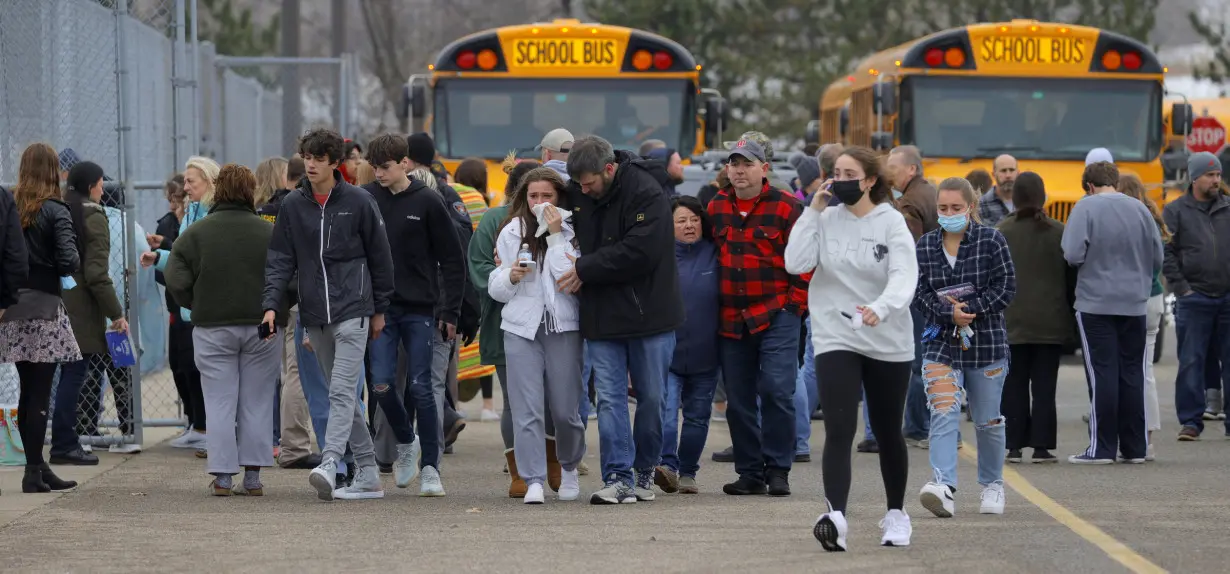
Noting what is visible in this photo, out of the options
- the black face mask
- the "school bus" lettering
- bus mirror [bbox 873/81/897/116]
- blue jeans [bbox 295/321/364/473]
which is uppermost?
the "school bus" lettering

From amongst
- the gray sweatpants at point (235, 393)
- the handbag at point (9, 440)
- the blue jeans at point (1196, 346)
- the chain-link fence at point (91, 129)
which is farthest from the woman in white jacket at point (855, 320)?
the blue jeans at point (1196, 346)

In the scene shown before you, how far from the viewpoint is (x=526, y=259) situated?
918 centimetres

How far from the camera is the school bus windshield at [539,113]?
1850 cm

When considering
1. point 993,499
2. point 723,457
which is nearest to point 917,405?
point 723,457

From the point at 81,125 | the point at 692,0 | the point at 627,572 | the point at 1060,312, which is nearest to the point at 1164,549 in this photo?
the point at 627,572

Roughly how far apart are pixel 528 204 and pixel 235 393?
1859 mm

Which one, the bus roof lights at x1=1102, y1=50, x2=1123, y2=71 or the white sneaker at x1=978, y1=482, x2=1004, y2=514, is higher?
the bus roof lights at x1=1102, y1=50, x2=1123, y2=71

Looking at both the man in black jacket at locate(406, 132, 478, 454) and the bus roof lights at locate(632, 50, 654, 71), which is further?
the bus roof lights at locate(632, 50, 654, 71)

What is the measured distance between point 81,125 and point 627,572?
6.72 metres

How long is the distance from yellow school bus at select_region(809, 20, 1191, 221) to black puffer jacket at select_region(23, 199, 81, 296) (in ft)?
32.1

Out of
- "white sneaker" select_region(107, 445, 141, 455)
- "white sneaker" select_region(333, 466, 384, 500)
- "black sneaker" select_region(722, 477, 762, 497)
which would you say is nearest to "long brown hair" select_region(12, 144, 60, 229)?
"white sneaker" select_region(107, 445, 141, 455)

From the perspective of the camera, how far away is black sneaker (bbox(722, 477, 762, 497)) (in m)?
9.84

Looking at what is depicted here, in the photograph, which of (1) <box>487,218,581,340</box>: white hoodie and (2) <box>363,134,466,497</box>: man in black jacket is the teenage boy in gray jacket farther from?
(2) <box>363,134,466,497</box>: man in black jacket

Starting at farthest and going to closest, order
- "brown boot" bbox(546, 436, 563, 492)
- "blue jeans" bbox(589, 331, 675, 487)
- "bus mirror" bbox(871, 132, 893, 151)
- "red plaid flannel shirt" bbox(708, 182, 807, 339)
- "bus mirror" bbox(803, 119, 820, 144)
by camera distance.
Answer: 1. "bus mirror" bbox(803, 119, 820, 144)
2. "bus mirror" bbox(871, 132, 893, 151)
3. "brown boot" bbox(546, 436, 563, 492)
4. "red plaid flannel shirt" bbox(708, 182, 807, 339)
5. "blue jeans" bbox(589, 331, 675, 487)
